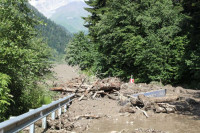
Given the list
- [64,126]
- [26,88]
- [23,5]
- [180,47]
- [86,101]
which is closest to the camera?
[64,126]

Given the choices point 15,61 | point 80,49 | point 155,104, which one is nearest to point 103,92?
point 155,104

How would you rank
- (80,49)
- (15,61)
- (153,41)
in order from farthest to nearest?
(80,49) < (153,41) < (15,61)

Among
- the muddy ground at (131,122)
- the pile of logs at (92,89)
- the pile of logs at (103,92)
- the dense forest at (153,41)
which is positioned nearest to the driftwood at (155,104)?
the pile of logs at (103,92)

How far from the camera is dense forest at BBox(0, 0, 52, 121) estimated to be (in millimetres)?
6282

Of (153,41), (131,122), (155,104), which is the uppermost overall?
(153,41)

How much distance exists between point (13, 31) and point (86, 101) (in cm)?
649

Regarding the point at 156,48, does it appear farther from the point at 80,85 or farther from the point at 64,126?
the point at 64,126

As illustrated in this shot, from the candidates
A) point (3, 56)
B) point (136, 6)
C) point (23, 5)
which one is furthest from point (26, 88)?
point (136, 6)

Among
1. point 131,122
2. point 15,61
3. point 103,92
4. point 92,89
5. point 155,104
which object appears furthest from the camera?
point 92,89

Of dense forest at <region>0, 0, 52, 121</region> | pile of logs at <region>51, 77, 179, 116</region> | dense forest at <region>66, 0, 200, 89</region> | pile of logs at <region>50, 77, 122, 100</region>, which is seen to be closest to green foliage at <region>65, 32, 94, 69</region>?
dense forest at <region>66, 0, 200, 89</region>

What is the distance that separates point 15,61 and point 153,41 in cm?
1646

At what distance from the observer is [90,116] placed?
27.2 ft

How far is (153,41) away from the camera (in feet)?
68.1

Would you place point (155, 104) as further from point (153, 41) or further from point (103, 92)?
point (153, 41)
